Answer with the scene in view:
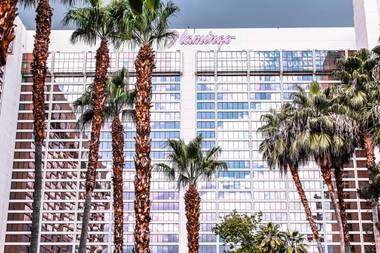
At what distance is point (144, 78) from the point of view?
926 inches

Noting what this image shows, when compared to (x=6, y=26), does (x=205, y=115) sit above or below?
above

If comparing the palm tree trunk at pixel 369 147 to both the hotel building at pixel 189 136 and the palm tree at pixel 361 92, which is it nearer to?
the palm tree at pixel 361 92

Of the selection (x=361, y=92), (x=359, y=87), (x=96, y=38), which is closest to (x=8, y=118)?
(x=96, y=38)

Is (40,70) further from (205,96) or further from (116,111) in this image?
(205,96)

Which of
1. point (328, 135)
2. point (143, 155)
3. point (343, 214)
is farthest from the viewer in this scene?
point (343, 214)

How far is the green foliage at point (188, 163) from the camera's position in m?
38.6

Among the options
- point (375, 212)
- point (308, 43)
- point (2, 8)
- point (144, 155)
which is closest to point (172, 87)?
point (308, 43)

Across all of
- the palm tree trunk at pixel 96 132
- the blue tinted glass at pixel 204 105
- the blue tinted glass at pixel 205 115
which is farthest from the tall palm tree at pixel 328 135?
the blue tinted glass at pixel 204 105

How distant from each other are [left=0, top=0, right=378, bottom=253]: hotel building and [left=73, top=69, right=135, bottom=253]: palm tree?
7659 cm

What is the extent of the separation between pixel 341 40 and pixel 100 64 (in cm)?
10308

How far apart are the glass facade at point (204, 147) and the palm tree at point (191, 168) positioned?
6794cm

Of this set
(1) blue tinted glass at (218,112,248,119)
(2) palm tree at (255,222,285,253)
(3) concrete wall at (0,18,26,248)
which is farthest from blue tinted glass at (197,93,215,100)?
(2) palm tree at (255,222,285,253)

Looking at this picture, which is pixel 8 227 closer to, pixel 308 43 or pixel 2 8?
pixel 308 43

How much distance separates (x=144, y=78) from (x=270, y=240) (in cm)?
3816
